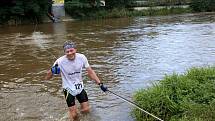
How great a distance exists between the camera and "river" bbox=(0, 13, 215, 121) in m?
9.48

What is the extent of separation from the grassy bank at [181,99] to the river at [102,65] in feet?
2.39

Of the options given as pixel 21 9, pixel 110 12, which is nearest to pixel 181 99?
pixel 21 9

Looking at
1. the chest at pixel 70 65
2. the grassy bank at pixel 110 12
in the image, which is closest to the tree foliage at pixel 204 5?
the grassy bank at pixel 110 12

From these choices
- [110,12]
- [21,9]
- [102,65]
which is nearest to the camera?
[102,65]

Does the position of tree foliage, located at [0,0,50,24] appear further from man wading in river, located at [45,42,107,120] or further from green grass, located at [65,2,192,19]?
man wading in river, located at [45,42,107,120]

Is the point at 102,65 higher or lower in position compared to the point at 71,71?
lower

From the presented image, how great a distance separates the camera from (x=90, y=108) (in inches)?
372

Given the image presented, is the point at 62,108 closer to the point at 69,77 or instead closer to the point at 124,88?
the point at 69,77

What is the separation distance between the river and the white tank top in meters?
0.75

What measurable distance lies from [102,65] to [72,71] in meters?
6.66

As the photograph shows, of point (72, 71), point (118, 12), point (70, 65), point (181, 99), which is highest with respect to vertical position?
point (118, 12)

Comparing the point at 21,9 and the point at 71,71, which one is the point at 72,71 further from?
the point at 21,9

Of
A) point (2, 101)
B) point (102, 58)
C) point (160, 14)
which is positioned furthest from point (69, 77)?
point (160, 14)

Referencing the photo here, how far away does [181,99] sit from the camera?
7.75m
